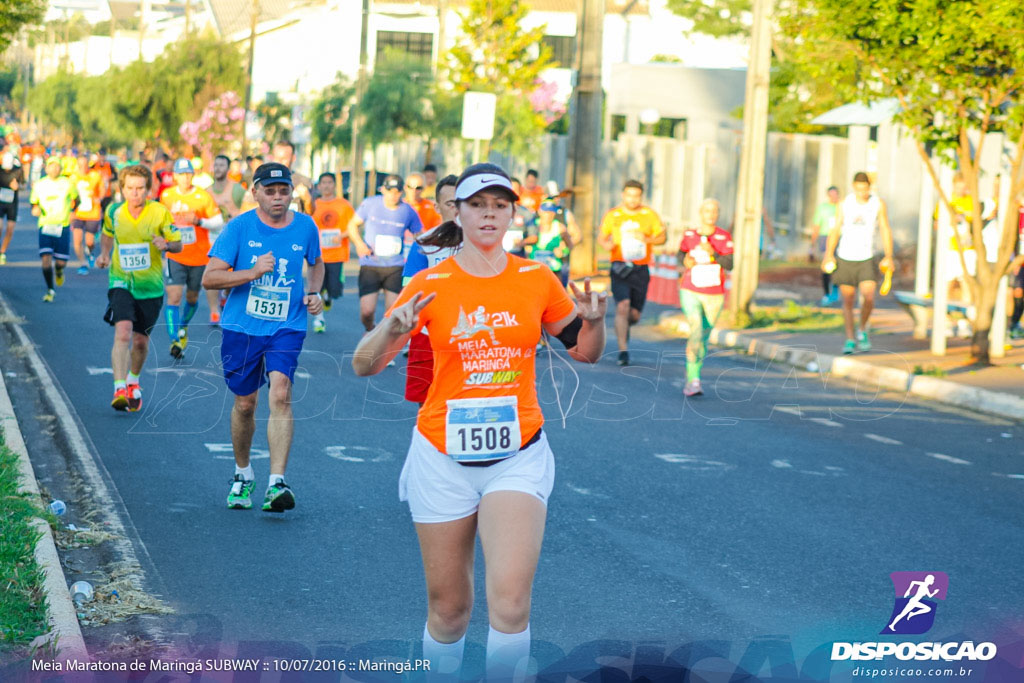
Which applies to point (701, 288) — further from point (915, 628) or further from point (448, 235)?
point (448, 235)

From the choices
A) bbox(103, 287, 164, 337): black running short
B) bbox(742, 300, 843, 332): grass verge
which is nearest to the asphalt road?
bbox(103, 287, 164, 337): black running short

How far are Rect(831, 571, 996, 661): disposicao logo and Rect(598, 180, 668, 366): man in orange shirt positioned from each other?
8436 mm

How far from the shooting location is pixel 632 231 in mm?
15492

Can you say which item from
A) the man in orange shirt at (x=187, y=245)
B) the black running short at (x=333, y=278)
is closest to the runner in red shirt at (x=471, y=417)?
the man in orange shirt at (x=187, y=245)

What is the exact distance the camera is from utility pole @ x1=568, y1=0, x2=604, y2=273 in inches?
1020

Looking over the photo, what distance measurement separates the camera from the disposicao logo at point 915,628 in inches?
233

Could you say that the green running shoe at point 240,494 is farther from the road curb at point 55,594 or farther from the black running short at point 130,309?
the black running short at point 130,309

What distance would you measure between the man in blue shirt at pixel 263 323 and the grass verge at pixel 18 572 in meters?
1.22

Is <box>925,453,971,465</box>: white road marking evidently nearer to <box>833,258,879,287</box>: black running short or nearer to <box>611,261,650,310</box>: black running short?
<box>611,261,650,310</box>: black running short

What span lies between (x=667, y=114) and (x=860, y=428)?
31008 millimetres

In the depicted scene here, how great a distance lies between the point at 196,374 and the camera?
44.3 ft

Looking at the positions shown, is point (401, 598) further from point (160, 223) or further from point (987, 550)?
point (160, 223)

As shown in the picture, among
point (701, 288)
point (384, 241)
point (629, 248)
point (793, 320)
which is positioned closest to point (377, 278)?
point (384, 241)

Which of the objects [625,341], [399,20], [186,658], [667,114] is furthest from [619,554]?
[399,20]
